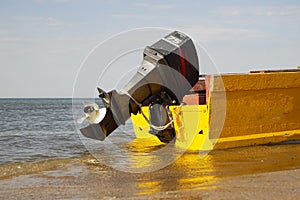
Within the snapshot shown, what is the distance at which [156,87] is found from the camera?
493 centimetres

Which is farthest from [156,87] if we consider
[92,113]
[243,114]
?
[243,114]

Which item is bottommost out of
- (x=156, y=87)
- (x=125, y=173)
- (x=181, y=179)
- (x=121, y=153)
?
(x=121, y=153)

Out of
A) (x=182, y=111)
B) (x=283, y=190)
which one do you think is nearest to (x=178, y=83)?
(x=182, y=111)

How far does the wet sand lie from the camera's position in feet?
10.7

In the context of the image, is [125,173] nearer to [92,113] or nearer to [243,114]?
[92,113]

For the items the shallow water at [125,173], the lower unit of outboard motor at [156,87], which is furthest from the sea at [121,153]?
the lower unit of outboard motor at [156,87]

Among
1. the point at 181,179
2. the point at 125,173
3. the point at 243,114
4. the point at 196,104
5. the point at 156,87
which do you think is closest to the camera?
the point at 181,179

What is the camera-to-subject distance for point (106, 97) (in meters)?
4.54

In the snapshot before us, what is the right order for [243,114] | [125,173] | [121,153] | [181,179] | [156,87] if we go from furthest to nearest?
[121,153]
[243,114]
[156,87]
[125,173]
[181,179]

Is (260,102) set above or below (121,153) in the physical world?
above

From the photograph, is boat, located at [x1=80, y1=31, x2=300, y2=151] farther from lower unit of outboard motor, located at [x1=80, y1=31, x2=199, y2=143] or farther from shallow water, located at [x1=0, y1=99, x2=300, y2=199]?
shallow water, located at [x1=0, y1=99, x2=300, y2=199]

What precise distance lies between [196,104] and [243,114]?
0.68 metres

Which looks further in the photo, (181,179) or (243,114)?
(243,114)

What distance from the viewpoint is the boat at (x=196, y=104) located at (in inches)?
189
